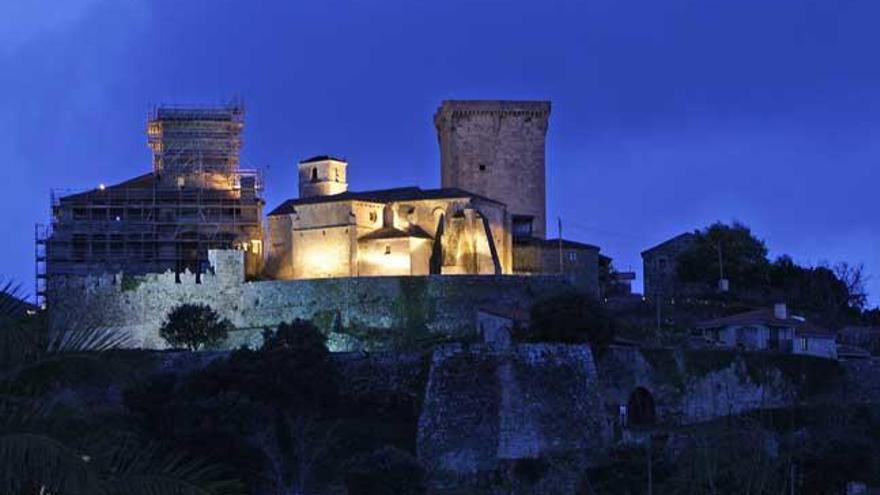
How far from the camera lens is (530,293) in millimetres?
54844

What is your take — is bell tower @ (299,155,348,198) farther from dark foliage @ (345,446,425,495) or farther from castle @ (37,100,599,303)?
dark foliage @ (345,446,425,495)

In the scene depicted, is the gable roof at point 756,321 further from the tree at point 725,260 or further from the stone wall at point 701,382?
the tree at point 725,260

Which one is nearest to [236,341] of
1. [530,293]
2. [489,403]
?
[530,293]

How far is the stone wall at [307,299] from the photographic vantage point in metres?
53.0

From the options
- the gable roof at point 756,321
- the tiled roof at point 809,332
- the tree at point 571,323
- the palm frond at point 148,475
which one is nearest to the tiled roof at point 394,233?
the gable roof at point 756,321

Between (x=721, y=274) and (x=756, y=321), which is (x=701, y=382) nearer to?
(x=756, y=321)

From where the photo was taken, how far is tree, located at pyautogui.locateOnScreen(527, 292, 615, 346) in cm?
4550

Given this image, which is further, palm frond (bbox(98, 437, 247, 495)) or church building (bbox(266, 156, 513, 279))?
church building (bbox(266, 156, 513, 279))

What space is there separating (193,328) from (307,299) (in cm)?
389

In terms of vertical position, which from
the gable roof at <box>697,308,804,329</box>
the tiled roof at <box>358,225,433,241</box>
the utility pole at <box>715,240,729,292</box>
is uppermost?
the tiled roof at <box>358,225,433,241</box>

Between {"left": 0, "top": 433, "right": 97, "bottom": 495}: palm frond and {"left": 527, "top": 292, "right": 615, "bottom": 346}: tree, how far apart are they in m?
37.5

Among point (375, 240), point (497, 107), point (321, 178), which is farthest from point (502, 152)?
point (375, 240)

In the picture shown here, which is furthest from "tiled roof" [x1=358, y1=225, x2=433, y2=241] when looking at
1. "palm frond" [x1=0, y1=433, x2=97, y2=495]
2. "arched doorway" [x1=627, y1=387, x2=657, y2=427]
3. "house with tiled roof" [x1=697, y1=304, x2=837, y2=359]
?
"palm frond" [x1=0, y1=433, x2=97, y2=495]

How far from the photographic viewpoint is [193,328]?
53.0m
